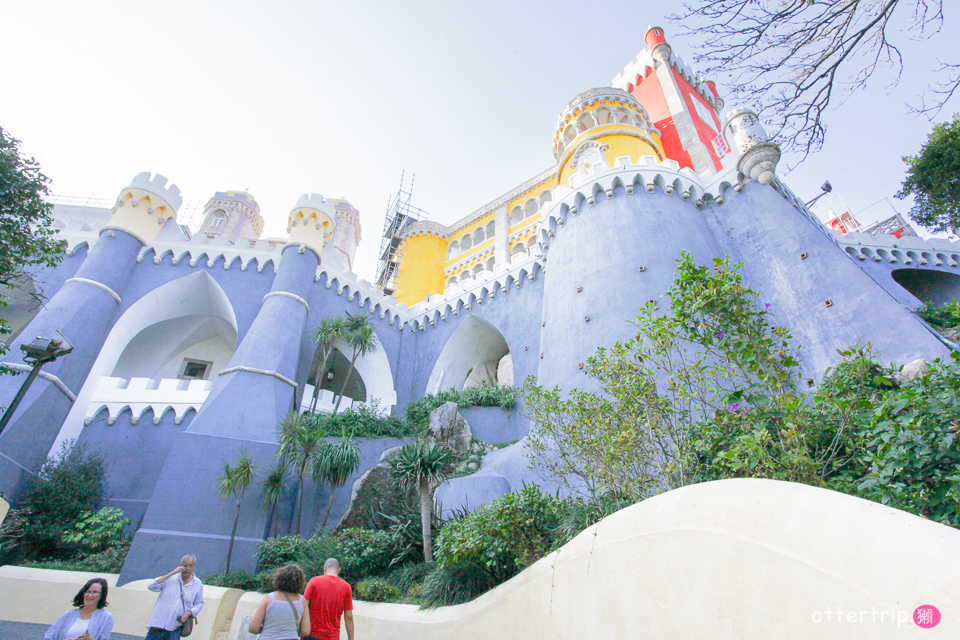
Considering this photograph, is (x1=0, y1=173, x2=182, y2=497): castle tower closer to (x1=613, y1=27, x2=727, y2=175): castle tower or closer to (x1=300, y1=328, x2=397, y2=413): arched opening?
(x1=300, y1=328, x2=397, y2=413): arched opening

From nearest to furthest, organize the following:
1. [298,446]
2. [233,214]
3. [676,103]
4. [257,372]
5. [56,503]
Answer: [56,503], [298,446], [257,372], [676,103], [233,214]

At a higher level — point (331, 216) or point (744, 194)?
point (331, 216)

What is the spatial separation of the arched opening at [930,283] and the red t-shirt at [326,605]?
1998cm

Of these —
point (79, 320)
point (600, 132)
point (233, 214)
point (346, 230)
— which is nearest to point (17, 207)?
point (79, 320)

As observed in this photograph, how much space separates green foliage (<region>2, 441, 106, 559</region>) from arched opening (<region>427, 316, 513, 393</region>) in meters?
10.4

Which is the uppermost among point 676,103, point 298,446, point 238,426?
point 676,103

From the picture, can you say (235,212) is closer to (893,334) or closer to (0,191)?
(0,191)

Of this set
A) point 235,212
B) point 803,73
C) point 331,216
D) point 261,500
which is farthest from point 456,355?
point 235,212

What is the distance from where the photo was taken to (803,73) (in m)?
4.87

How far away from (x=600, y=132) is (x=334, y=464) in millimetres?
13728

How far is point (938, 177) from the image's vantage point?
13.7m

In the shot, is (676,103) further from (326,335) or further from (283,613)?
(283,613)

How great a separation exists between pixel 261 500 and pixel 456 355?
9.48 m

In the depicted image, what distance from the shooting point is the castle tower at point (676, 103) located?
20.1 meters
